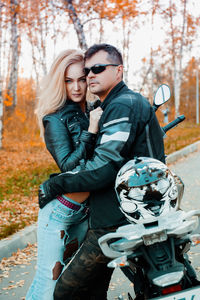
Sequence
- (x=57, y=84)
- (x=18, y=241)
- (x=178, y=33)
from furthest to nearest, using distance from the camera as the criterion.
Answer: (x=178, y=33)
(x=18, y=241)
(x=57, y=84)

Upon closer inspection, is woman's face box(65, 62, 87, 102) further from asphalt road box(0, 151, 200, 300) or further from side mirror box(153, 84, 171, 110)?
asphalt road box(0, 151, 200, 300)

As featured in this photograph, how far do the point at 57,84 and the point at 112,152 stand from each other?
100cm

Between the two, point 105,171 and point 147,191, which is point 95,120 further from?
point 147,191

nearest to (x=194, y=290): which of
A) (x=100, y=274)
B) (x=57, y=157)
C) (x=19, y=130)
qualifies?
(x=100, y=274)

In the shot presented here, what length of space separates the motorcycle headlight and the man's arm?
0.61 metres

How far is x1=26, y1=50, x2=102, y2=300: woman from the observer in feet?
7.98

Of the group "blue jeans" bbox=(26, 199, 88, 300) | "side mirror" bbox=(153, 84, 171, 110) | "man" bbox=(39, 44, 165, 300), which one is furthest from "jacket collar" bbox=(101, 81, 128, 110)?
"blue jeans" bbox=(26, 199, 88, 300)

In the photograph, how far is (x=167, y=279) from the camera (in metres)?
1.67

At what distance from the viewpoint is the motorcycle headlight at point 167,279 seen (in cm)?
167

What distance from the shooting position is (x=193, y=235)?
1.75 m

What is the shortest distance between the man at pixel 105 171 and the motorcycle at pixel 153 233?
0.22 meters

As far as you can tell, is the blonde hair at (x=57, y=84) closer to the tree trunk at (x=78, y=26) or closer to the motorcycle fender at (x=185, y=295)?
the motorcycle fender at (x=185, y=295)

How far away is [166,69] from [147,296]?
50.4 metres

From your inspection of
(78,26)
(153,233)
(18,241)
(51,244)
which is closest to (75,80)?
(51,244)
